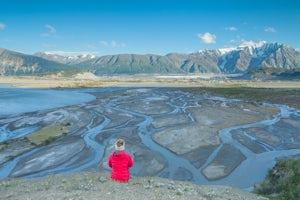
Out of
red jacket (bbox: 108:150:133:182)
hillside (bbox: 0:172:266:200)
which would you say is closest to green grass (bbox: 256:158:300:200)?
hillside (bbox: 0:172:266:200)

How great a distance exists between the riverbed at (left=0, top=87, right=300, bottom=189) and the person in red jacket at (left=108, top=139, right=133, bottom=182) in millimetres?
10325

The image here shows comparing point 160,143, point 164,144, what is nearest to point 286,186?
point 164,144

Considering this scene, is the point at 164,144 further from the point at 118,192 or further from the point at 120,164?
the point at 118,192

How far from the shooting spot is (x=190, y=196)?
12875 millimetres

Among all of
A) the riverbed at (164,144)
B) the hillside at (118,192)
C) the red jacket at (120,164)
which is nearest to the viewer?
the hillside at (118,192)

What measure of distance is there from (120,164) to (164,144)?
20741 mm

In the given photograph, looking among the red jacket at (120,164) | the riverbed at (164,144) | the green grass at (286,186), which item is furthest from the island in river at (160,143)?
the red jacket at (120,164)

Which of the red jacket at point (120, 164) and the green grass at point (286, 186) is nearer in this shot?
the red jacket at point (120, 164)

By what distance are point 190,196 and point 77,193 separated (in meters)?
5.18

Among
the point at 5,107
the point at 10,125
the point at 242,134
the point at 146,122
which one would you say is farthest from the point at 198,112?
the point at 5,107

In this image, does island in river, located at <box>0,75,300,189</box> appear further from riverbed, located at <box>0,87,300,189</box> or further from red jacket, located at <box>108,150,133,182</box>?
red jacket, located at <box>108,150,133,182</box>

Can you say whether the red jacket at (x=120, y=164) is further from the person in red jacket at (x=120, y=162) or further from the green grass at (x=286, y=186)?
the green grass at (x=286, y=186)

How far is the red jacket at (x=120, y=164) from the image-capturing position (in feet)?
39.8

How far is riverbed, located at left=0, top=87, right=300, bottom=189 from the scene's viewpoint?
24.7 meters
